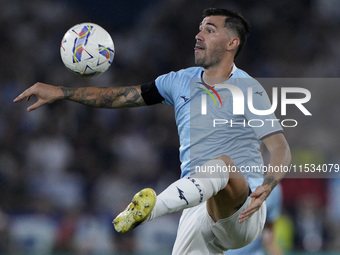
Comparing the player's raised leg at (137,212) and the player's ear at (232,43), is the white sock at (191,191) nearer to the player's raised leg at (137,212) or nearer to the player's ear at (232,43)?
the player's raised leg at (137,212)

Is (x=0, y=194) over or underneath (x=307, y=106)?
underneath

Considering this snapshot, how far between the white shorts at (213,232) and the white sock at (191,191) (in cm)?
36

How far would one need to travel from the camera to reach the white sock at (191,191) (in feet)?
12.5

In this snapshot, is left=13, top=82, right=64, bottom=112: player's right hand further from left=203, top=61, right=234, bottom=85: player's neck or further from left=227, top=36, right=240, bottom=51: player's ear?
left=227, top=36, right=240, bottom=51: player's ear

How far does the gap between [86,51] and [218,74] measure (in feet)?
3.36

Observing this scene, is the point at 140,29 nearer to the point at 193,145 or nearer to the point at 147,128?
the point at 147,128

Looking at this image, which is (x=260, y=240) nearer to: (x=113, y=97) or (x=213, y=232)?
(x=213, y=232)

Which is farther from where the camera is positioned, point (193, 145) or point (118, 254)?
point (118, 254)

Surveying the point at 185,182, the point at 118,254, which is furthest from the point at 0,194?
the point at 185,182

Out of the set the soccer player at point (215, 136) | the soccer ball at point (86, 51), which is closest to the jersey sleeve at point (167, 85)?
the soccer player at point (215, 136)

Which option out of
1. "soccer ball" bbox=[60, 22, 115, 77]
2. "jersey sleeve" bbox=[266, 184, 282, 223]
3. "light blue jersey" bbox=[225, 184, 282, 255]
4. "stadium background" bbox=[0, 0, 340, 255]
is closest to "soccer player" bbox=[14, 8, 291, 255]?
"soccer ball" bbox=[60, 22, 115, 77]

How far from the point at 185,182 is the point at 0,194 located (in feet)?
17.2

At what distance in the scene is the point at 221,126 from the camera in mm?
4527

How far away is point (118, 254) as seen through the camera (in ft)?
26.8
